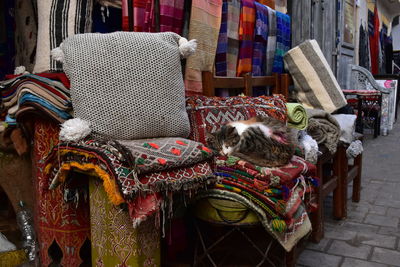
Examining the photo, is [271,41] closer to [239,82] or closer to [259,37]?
[259,37]

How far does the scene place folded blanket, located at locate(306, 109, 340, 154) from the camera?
289 cm

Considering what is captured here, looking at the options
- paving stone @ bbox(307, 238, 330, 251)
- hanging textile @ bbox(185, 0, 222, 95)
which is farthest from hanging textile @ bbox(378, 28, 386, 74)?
paving stone @ bbox(307, 238, 330, 251)

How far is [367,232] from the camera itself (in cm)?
300

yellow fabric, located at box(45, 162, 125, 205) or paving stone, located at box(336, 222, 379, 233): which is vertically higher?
yellow fabric, located at box(45, 162, 125, 205)

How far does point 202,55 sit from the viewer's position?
2881mm

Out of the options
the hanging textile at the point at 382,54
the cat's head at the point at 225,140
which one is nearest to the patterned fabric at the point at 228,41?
the cat's head at the point at 225,140

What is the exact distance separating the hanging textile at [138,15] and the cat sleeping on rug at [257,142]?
0.88 meters

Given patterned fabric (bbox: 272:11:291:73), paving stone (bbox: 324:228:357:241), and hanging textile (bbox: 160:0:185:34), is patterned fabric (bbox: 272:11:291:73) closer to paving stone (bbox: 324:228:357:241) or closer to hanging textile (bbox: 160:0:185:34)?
hanging textile (bbox: 160:0:185:34)

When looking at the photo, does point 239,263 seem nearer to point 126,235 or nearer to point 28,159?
point 126,235

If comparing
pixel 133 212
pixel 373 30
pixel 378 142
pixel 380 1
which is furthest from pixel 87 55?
pixel 380 1

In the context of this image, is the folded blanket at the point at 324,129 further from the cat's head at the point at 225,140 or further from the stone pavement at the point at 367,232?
the cat's head at the point at 225,140

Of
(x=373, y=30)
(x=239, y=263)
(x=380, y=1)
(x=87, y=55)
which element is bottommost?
(x=239, y=263)

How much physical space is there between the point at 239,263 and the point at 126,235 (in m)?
0.90

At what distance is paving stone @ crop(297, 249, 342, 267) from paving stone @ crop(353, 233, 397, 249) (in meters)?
0.37
